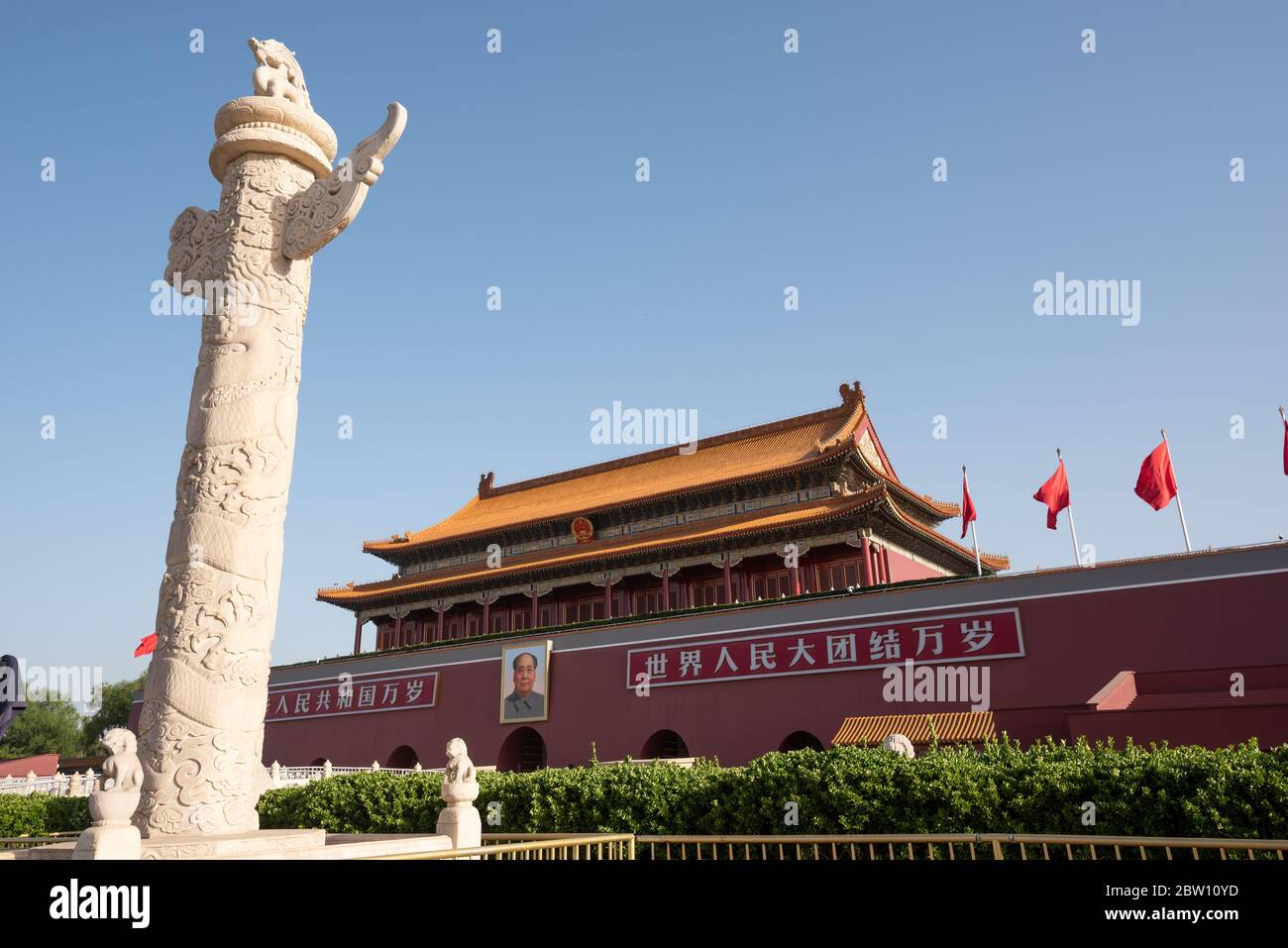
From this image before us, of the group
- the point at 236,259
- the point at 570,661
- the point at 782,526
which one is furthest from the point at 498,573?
the point at 236,259

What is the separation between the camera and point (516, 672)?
19.6m

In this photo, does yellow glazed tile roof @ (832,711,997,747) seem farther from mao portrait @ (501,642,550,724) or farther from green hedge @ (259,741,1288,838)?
mao portrait @ (501,642,550,724)

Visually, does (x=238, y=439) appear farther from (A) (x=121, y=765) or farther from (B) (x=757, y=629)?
(B) (x=757, y=629)

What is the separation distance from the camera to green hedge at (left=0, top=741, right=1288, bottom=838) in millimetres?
6797

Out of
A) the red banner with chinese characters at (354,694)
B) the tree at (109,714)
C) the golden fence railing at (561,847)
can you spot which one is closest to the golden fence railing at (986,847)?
the golden fence railing at (561,847)

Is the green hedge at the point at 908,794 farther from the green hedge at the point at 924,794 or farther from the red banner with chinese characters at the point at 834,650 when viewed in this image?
the red banner with chinese characters at the point at 834,650

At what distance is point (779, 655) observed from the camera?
1623 cm

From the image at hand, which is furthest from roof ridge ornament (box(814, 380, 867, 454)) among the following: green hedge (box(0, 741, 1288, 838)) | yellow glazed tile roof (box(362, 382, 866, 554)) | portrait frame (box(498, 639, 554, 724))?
green hedge (box(0, 741, 1288, 838))

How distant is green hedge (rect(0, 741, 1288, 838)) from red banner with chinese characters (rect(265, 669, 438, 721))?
1076 cm

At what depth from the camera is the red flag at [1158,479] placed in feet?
47.4

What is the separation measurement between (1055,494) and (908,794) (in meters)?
10.2

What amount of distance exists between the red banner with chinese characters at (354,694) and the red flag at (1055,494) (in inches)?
557

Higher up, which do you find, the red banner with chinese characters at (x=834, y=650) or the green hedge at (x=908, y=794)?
the red banner with chinese characters at (x=834, y=650)
